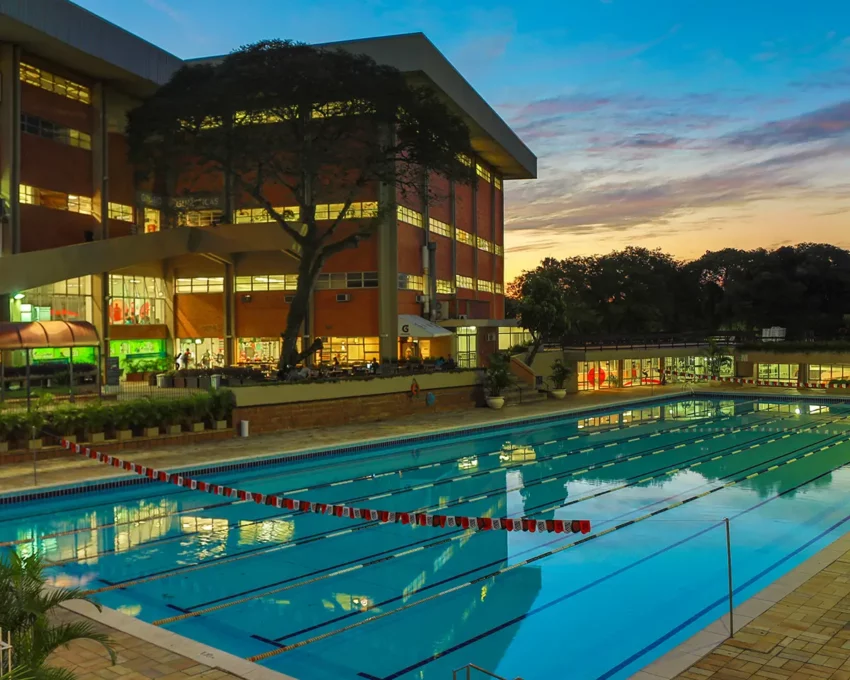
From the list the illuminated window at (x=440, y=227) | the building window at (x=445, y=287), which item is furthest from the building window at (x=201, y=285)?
the building window at (x=445, y=287)

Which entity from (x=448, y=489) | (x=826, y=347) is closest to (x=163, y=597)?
(x=448, y=489)

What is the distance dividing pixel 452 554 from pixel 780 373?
37.0 metres

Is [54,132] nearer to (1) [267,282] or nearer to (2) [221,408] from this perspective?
(1) [267,282]

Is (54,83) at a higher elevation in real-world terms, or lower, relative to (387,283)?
higher

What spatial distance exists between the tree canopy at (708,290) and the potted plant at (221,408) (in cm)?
3378

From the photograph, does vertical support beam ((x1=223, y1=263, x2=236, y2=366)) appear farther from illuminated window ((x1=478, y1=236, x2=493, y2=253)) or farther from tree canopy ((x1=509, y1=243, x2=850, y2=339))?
tree canopy ((x1=509, y1=243, x2=850, y2=339))

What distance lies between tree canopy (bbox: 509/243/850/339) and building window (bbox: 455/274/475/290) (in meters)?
9.68

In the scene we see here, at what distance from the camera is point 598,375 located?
136 ft

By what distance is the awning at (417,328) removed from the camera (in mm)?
34250

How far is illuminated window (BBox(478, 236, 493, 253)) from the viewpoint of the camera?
1894 inches

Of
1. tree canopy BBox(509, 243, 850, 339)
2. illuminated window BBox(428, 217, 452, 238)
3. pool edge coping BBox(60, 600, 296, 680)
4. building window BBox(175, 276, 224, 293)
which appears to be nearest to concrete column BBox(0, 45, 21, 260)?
building window BBox(175, 276, 224, 293)

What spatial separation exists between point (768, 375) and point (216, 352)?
30.9 metres

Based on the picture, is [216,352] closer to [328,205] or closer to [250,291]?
[250,291]

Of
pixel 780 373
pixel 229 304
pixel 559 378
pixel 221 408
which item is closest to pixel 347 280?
pixel 229 304
